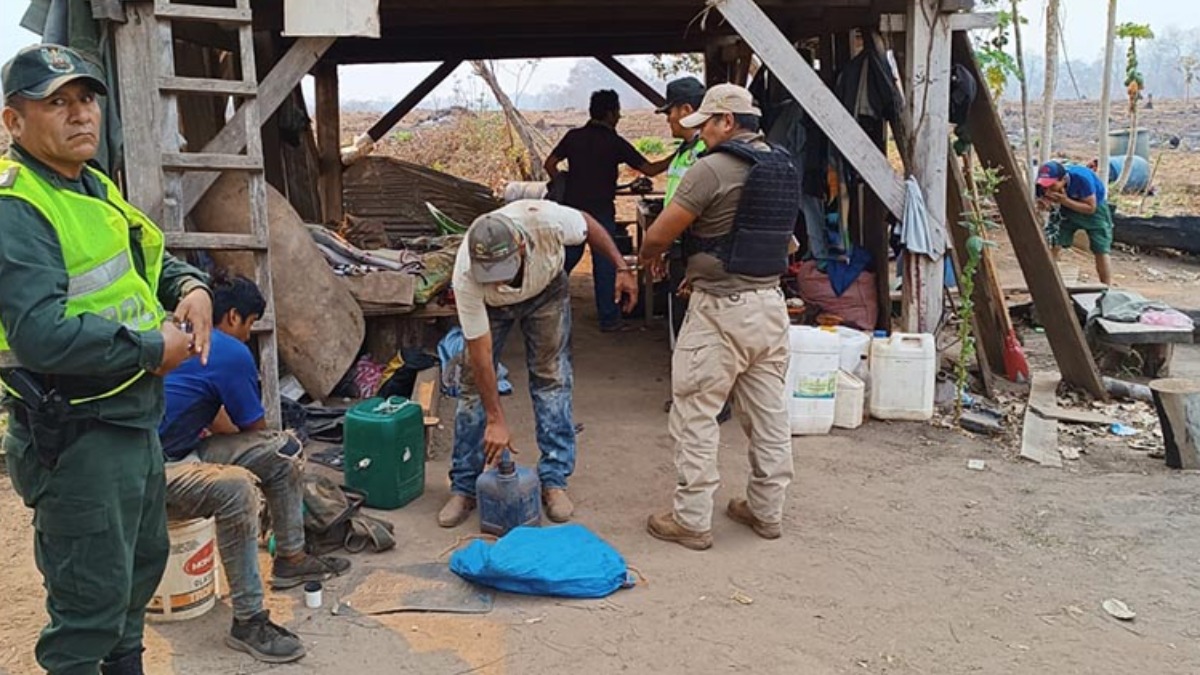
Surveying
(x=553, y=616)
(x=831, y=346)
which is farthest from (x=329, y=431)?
(x=831, y=346)

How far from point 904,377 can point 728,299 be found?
2.42 metres

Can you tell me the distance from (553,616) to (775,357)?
1.49 metres

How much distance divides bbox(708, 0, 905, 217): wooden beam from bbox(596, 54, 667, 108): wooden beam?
182 inches

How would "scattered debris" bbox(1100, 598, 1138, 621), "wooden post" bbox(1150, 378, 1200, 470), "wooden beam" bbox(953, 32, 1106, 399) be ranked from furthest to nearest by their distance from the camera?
1. "wooden beam" bbox(953, 32, 1106, 399)
2. "wooden post" bbox(1150, 378, 1200, 470)
3. "scattered debris" bbox(1100, 598, 1138, 621)

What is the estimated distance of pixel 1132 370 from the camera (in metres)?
7.77

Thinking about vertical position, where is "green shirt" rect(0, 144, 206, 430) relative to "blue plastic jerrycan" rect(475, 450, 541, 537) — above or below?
above

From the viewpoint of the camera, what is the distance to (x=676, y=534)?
4.46 metres

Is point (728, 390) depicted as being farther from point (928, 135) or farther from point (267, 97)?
point (267, 97)

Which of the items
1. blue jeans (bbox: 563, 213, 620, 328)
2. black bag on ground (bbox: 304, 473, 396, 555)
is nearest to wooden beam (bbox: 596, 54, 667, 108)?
blue jeans (bbox: 563, 213, 620, 328)

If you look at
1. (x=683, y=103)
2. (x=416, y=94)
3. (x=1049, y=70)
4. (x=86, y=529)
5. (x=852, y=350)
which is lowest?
(x=852, y=350)

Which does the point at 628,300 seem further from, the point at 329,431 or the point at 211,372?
the point at 329,431

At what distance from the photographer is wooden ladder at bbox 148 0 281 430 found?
523cm

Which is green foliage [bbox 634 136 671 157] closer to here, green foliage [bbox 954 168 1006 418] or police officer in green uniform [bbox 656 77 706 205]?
green foliage [bbox 954 168 1006 418]

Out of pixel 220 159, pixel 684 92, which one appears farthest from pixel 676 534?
pixel 220 159
